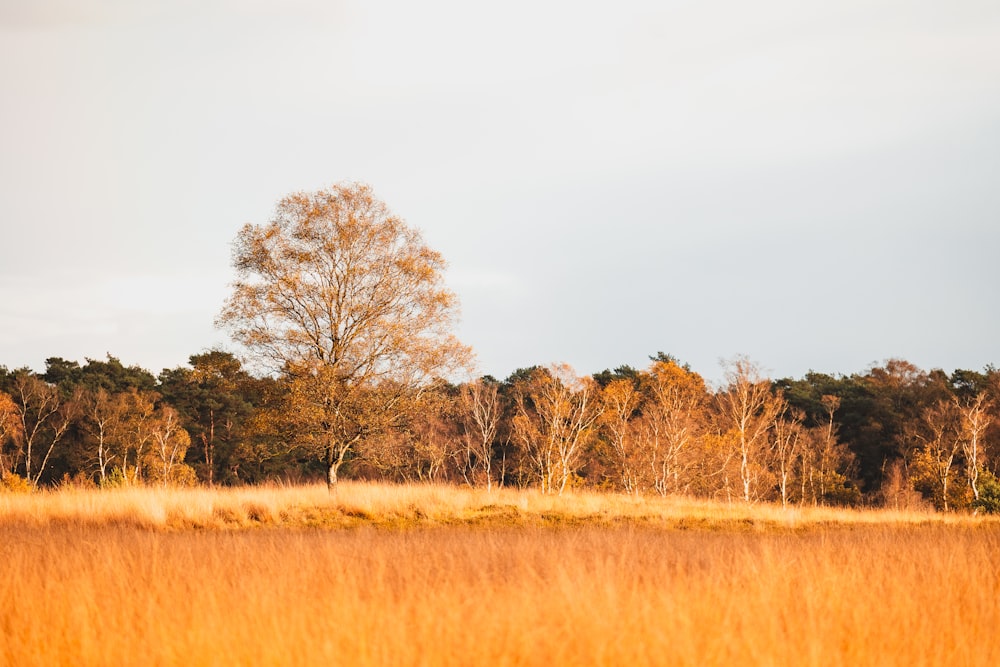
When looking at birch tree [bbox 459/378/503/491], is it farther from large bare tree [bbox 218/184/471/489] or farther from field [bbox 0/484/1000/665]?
field [bbox 0/484/1000/665]

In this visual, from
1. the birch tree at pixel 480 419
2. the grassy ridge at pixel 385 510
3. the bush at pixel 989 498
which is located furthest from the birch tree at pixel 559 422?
the grassy ridge at pixel 385 510

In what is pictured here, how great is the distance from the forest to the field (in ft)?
112

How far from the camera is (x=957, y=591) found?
8391 millimetres

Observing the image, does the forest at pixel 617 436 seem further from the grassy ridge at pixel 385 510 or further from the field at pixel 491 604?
the field at pixel 491 604

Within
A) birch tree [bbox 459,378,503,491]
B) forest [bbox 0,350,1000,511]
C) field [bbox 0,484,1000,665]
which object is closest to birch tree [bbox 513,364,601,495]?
forest [bbox 0,350,1000,511]

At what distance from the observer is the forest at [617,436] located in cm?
5031

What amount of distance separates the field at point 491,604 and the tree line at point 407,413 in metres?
14.3

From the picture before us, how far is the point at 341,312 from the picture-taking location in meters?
26.2

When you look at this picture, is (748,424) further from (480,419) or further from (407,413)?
(407,413)

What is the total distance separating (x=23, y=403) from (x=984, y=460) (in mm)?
64513

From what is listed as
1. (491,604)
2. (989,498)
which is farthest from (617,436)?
(491,604)

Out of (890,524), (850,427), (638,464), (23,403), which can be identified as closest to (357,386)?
(890,524)

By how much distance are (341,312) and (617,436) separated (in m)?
33.6

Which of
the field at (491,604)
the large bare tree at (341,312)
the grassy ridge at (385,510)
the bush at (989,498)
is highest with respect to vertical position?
the large bare tree at (341,312)
